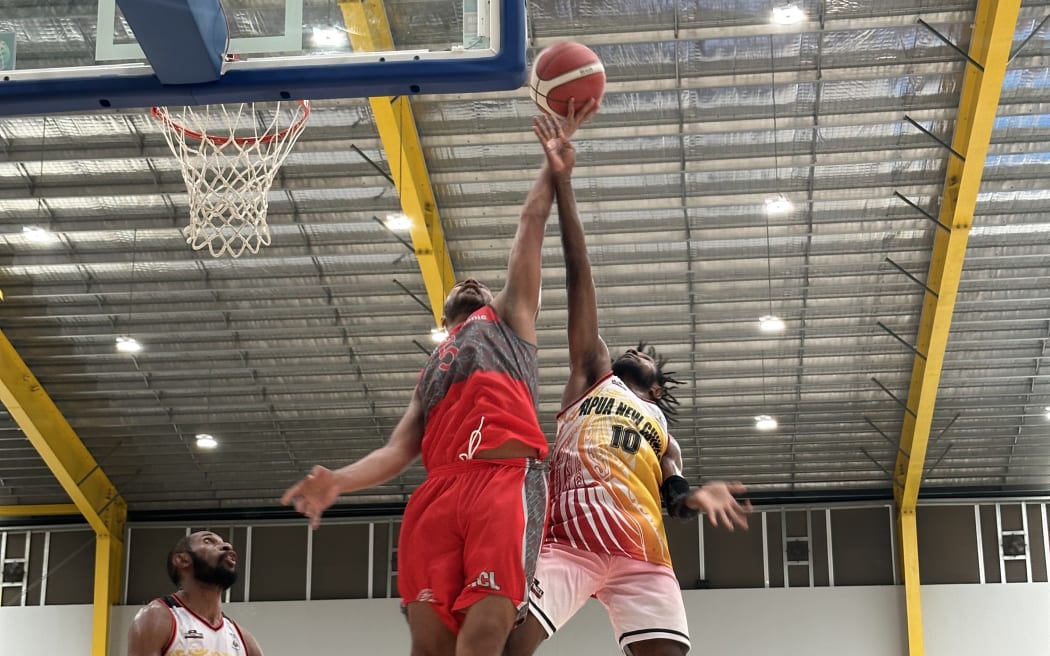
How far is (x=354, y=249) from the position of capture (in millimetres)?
16312

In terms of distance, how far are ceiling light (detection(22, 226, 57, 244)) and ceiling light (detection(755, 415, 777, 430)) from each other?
10.3 meters

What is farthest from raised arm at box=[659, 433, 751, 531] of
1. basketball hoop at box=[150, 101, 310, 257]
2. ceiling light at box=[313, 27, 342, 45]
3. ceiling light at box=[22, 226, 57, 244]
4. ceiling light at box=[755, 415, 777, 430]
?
ceiling light at box=[755, 415, 777, 430]

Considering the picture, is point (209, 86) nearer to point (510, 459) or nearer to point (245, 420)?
point (510, 459)

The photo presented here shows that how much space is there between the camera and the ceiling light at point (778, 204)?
50.2 feet

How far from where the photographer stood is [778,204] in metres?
15.4

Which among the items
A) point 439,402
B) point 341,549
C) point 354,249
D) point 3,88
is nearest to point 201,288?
point 354,249

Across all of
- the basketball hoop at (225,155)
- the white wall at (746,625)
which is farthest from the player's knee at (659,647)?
the white wall at (746,625)

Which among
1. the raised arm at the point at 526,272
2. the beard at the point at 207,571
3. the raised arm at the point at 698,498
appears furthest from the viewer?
the beard at the point at 207,571

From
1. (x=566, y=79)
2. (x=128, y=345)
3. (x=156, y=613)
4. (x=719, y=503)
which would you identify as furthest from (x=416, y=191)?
(x=719, y=503)

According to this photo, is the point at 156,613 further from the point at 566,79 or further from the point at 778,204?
the point at 778,204

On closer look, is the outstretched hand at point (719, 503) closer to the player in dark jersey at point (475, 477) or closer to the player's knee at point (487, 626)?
the player in dark jersey at point (475, 477)

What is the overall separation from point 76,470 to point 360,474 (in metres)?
16.7

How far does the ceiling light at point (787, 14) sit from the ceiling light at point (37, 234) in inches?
369

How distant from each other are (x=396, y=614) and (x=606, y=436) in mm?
15395
